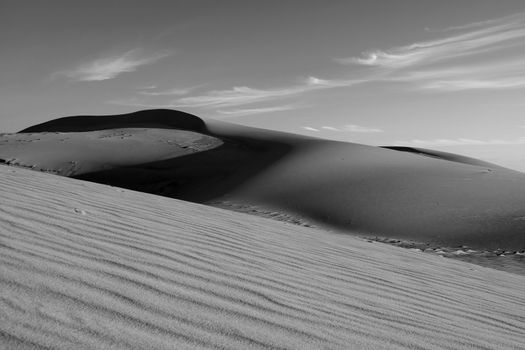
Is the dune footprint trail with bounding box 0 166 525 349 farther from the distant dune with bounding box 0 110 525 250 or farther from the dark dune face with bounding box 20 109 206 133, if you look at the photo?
the dark dune face with bounding box 20 109 206 133

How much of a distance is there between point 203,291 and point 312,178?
448 inches

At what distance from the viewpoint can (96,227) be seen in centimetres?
326

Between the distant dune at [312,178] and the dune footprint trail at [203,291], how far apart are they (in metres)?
5.09

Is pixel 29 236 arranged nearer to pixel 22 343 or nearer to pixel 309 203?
pixel 22 343

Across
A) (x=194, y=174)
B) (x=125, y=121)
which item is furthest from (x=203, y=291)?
(x=125, y=121)

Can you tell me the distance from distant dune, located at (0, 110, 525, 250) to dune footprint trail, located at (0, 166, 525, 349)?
5.09m

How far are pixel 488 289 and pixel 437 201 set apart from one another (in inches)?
269

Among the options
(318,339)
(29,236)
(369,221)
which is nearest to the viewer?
(318,339)

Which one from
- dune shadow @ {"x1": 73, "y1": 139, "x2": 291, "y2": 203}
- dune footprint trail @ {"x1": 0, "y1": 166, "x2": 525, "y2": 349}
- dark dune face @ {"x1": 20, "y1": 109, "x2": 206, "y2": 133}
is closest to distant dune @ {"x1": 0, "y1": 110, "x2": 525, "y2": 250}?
dune shadow @ {"x1": 73, "y1": 139, "x2": 291, "y2": 203}

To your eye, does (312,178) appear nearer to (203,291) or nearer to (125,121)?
(203,291)

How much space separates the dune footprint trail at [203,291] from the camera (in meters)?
1.68

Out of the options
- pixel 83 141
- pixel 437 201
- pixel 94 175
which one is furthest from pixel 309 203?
pixel 83 141

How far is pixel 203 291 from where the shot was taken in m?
2.24

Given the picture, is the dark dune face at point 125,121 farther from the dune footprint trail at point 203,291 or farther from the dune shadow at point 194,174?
the dune footprint trail at point 203,291
